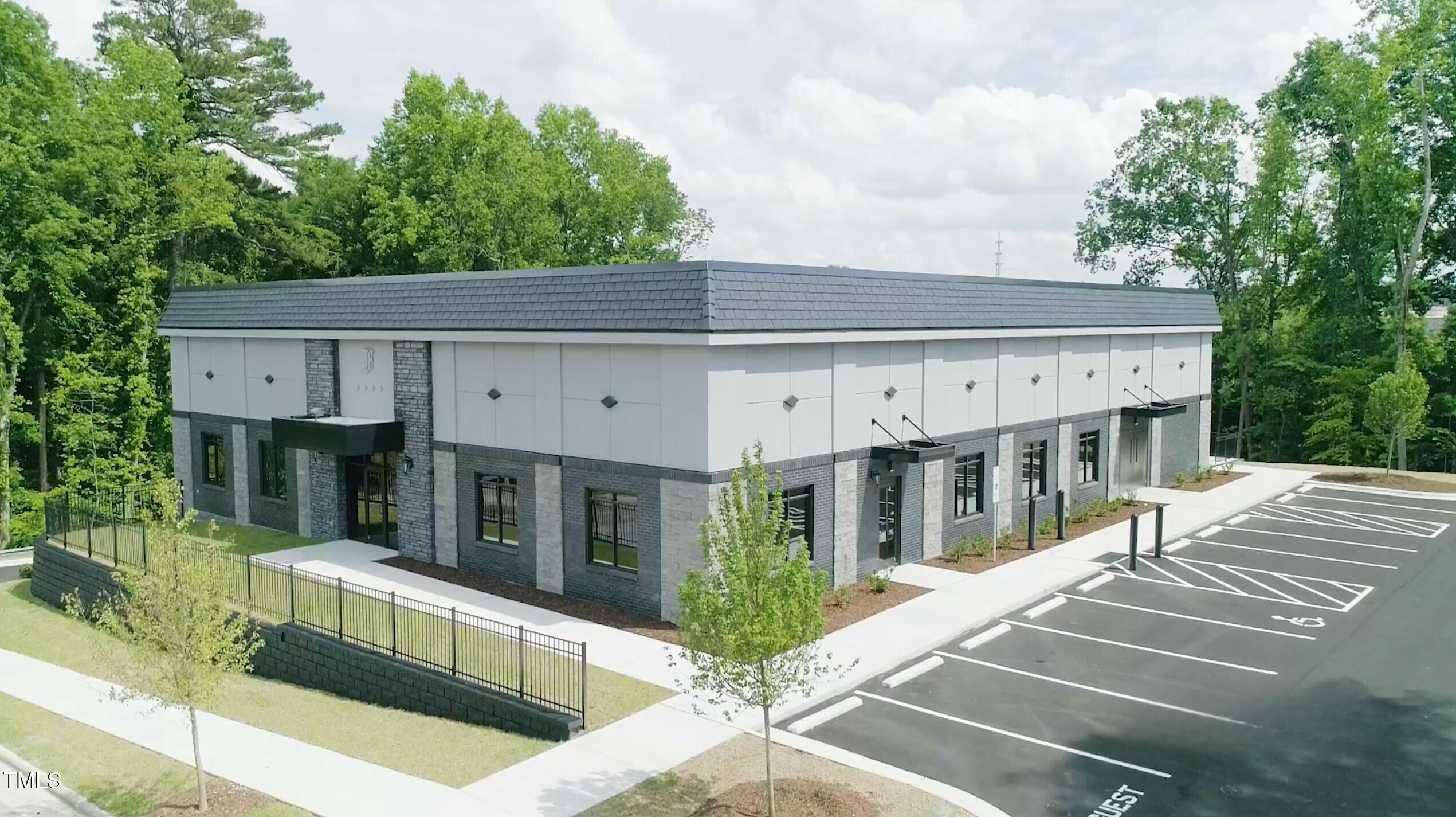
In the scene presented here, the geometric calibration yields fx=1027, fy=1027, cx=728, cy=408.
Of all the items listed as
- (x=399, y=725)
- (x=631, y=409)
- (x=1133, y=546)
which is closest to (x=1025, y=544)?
(x=1133, y=546)

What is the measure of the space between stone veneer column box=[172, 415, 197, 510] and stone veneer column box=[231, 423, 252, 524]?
101 inches

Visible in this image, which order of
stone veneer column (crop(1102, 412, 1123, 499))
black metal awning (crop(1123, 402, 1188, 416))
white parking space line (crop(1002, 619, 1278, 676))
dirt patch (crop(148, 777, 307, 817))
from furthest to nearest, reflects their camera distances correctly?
black metal awning (crop(1123, 402, 1188, 416))
stone veneer column (crop(1102, 412, 1123, 499))
white parking space line (crop(1002, 619, 1278, 676))
dirt patch (crop(148, 777, 307, 817))

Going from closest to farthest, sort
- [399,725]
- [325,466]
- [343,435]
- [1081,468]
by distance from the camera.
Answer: [399,725] < [343,435] < [325,466] < [1081,468]

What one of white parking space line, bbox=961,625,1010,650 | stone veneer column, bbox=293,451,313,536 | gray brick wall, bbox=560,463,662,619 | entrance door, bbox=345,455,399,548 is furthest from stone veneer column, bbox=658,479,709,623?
stone veneer column, bbox=293,451,313,536

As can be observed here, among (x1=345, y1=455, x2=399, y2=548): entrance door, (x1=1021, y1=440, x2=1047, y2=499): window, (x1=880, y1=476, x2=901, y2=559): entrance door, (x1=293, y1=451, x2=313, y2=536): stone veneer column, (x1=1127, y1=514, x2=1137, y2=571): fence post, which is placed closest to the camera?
(x1=880, y1=476, x2=901, y2=559): entrance door

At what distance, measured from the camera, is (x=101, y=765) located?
45.3 feet

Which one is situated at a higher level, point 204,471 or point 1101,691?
point 204,471

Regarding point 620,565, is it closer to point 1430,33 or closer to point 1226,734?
point 1226,734

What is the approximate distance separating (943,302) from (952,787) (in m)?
13.9

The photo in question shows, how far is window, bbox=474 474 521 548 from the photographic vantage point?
21906mm

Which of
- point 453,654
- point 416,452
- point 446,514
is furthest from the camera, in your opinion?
point 416,452

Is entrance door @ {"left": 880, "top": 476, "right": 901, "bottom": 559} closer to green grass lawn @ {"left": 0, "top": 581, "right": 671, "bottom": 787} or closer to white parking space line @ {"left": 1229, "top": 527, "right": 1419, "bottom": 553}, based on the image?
green grass lawn @ {"left": 0, "top": 581, "right": 671, "bottom": 787}

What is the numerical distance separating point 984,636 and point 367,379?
51.7 feet

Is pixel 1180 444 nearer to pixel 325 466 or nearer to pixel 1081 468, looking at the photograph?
pixel 1081 468
